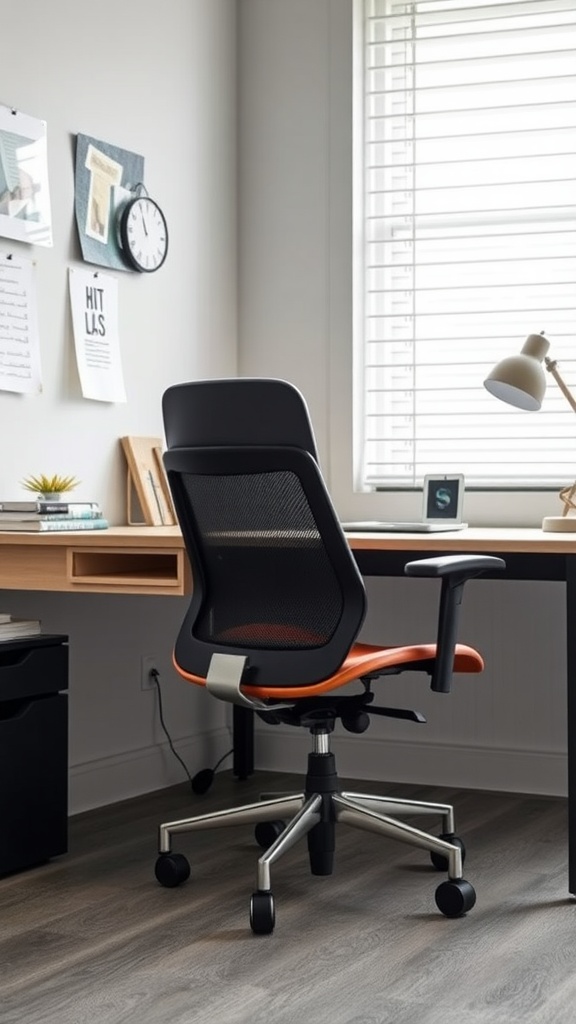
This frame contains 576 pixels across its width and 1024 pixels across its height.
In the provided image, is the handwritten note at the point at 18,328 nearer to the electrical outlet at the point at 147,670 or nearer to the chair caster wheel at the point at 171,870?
the electrical outlet at the point at 147,670

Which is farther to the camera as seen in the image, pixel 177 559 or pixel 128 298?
pixel 128 298

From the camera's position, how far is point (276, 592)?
2643 millimetres

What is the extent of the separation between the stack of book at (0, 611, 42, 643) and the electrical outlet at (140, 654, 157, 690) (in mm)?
800

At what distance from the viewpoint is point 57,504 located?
3.01m

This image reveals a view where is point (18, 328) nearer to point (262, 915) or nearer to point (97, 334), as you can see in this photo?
point (97, 334)

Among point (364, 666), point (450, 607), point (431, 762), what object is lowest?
point (431, 762)

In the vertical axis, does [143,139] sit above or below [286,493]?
above

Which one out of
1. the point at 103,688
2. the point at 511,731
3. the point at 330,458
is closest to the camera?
the point at 103,688

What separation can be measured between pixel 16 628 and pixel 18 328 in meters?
0.75

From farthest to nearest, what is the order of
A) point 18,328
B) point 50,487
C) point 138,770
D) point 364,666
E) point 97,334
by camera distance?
point 138,770
point 97,334
point 18,328
point 50,487
point 364,666

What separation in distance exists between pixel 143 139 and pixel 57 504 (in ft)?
4.21

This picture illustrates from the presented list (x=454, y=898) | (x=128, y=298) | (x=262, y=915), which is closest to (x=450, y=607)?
(x=454, y=898)

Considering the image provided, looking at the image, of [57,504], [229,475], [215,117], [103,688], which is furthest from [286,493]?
[215,117]

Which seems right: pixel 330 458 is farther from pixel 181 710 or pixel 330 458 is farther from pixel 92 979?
pixel 92 979
